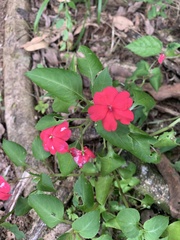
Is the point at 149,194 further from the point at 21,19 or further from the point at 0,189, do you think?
the point at 21,19

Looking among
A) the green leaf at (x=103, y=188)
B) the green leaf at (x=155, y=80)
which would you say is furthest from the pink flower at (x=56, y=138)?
the green leaf at (x=155, y=80)

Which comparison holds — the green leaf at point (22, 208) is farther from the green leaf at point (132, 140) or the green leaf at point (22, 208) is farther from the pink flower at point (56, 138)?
the green leaf at point (132, 140)

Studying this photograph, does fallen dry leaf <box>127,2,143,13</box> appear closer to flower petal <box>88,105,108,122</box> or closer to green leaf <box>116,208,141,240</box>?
flower petal <box>88,105,108,122</box>

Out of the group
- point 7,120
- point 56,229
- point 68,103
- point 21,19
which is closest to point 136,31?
point 21,19

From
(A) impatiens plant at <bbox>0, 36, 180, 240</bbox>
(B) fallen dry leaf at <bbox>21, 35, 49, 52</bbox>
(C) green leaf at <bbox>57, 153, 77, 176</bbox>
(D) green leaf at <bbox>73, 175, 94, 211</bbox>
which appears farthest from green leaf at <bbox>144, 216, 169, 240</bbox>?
(B) fallen dry leaf at <bbox>21, 35, 49, 52</bbox>

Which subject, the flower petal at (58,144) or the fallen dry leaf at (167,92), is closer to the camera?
the flower petal at (58,144)

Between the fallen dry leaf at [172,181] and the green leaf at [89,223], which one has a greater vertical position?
the green leaf at [89,223]
